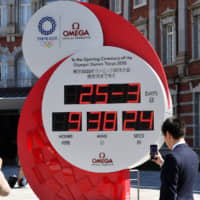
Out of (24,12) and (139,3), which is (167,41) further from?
(24,12)

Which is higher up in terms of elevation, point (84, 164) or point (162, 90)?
point (162, 90)

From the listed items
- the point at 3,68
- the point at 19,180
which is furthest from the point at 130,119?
the point at 3,68

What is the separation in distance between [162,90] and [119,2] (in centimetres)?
2353

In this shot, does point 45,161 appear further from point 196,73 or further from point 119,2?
point 119,2

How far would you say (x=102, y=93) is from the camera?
30.8ft

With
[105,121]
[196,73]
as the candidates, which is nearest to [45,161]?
[105,121]


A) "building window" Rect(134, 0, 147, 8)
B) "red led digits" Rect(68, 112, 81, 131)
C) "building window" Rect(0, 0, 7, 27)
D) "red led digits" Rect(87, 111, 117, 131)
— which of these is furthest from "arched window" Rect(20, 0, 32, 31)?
"red led digits" Rect(87, 111, 117, 131)

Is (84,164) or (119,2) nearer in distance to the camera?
(84,164)

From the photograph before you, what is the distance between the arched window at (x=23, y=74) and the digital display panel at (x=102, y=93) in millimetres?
26614

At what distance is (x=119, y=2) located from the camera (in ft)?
105

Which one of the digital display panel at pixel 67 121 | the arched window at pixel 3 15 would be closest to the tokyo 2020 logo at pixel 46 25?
the digital display panel at pixel 67 121

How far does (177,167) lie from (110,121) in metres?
4.51

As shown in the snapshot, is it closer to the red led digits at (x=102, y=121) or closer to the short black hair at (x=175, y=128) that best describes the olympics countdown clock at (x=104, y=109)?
the red led digits at (x=102, y=121)

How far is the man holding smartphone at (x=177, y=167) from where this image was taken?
4797mm
